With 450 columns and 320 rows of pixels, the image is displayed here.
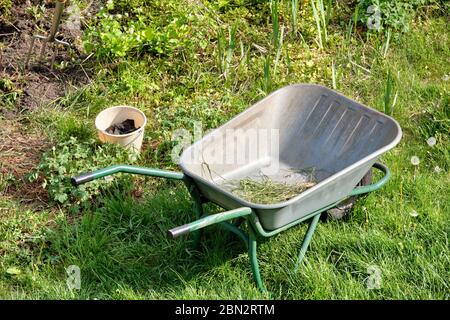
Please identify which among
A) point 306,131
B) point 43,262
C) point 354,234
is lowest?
point 43,262

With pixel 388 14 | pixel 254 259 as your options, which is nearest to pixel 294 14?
pixel 388 14

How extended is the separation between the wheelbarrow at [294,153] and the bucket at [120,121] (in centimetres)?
74

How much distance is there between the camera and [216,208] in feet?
14.5

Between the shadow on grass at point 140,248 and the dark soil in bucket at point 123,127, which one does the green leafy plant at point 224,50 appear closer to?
the dark soil in bucket at point 123,127

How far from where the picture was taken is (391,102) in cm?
524

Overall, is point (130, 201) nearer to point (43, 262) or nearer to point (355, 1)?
point (43, 262)

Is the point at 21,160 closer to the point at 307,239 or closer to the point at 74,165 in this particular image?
the point at 74,165

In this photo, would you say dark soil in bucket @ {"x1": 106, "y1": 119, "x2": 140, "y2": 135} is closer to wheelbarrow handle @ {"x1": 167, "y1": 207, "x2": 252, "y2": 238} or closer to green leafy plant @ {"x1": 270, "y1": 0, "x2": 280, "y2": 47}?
green leafy plant @ {"x1": 270, "y1": 0, "x2": 280, "y2": 47}

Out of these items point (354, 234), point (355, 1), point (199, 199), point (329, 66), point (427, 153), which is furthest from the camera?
point (355, 1)

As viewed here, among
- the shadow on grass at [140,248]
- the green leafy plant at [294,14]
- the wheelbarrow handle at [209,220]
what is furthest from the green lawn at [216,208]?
the wheelbarrow handle at [209,220]

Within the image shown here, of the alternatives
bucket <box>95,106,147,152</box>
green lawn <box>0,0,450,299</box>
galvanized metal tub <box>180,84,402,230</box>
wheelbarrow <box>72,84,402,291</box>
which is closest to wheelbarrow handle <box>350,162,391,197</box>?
wheelbarrow <box>72,84,402,291</box>

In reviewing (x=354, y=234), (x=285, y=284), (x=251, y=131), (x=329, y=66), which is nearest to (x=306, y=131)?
(x=251, y=131)

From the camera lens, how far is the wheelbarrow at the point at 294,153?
377 cm

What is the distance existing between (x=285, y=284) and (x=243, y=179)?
666mm
